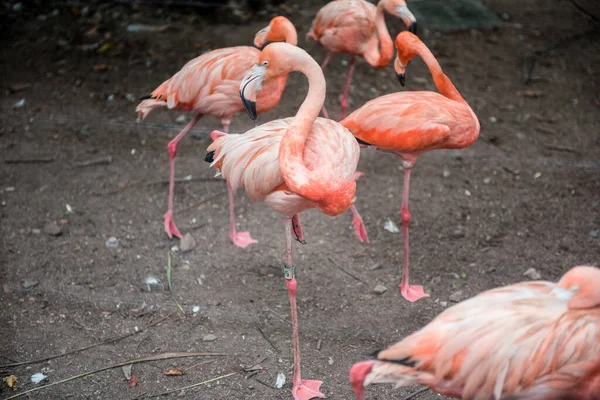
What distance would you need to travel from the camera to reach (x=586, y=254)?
15.2ft

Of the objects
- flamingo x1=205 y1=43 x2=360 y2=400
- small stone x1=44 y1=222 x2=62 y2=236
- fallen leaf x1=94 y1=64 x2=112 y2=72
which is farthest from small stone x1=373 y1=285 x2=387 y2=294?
fallen leaf x1=94 y1=64 x2=112 y2=72

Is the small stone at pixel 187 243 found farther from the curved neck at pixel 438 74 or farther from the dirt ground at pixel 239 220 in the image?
the curved neck at pixel 438 74

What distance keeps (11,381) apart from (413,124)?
9.27 ft

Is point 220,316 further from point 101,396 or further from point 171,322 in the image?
point 101,396

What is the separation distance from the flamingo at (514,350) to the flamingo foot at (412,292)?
1.62 metres

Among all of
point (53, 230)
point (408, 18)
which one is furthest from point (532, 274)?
point (53, 230)

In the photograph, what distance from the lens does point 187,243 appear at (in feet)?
15.8

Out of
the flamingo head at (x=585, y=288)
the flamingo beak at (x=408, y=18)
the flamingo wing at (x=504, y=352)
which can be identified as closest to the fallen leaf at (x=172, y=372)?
the flamingo wing at (x=504, y=352)

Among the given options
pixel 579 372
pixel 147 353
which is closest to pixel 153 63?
pixel 147 353

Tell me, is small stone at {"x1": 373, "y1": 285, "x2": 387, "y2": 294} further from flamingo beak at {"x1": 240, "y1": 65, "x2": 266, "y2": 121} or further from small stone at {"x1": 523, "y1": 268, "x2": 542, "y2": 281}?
flamingo beak at {"x1": 240, "y1": 65, "x2": 266, "y2": 121}

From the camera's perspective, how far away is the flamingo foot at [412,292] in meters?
4.29

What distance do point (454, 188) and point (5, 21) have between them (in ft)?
19.5

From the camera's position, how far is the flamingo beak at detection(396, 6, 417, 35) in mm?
5070

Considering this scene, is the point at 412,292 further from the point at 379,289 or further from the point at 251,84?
the point at 251,84
